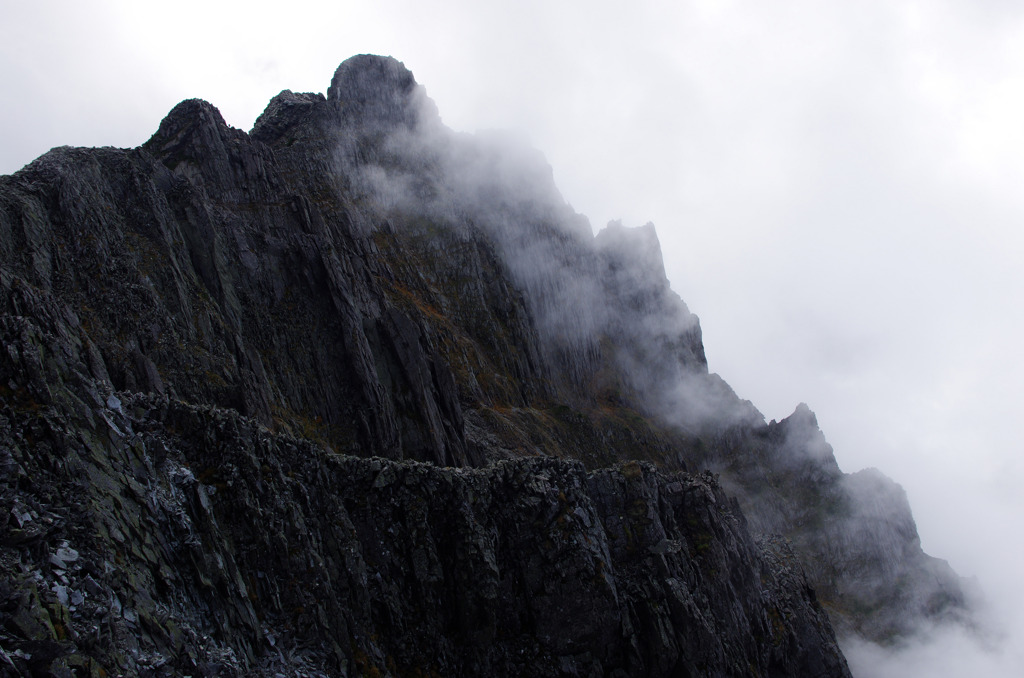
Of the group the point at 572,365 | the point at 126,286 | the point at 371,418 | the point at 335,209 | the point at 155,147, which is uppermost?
the point at 572,365

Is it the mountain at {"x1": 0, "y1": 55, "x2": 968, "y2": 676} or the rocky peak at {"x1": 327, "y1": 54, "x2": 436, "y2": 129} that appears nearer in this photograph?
the mountain at {"x1": 0, "y1": 55, "x2": 968, "y2": 676}

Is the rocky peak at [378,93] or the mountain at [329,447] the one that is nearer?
the mountain at [329,447]

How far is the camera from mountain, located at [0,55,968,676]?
76.5 feet

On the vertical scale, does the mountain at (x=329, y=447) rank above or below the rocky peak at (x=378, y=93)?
below

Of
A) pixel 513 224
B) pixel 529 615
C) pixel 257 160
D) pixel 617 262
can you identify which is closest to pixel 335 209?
pixel 257 160

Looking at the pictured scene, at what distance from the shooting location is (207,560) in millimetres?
25609

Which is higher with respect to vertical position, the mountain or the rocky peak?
the rocky peak

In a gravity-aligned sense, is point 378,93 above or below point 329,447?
above

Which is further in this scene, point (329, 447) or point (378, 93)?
point (378, 93)

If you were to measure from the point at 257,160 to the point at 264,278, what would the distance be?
14.8 m

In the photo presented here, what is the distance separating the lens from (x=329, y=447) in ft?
177

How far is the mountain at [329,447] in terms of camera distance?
23.3 meters

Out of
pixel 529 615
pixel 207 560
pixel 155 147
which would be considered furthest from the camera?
pixel 155 147

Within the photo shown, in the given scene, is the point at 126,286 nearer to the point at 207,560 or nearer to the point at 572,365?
the point at 207,560
